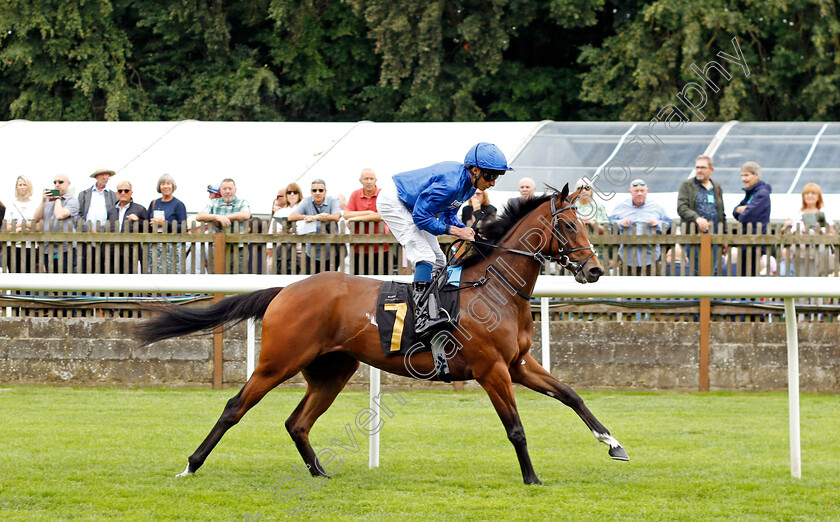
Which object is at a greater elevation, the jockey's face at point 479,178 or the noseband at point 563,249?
the jockey's face at point 479,178

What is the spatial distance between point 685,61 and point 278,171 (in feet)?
25.1

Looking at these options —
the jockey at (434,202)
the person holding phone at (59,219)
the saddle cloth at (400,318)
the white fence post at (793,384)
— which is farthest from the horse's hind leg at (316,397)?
the person holding phone at (59,219)

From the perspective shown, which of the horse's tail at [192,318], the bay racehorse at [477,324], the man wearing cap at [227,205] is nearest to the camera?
the bay racehorse at [477,324]

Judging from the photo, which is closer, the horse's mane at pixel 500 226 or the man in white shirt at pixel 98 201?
the horse's mane at pixel 500 226

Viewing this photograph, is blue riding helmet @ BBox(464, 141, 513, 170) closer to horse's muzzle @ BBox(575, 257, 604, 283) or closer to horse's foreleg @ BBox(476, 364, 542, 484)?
horse's muzzle @ BBox(575, 257, 604, 283)

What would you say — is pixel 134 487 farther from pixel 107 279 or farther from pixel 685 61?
pixel 685 61

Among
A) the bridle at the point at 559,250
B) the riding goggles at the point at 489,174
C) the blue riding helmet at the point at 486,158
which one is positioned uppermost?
the blue riding helmet at the point at 486,158

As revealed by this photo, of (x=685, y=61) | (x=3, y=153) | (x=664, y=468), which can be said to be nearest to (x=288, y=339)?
(x=664, y=468)

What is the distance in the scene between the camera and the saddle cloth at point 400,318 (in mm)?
6336

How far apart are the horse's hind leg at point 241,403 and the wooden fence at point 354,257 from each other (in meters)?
4.44

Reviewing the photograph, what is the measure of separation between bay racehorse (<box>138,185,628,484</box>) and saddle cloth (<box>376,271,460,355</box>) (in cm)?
4

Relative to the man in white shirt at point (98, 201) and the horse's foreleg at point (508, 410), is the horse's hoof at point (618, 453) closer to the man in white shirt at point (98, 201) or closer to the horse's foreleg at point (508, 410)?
the horse's foreleg at point (508, 410)

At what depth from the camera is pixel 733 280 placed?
6.33 metres

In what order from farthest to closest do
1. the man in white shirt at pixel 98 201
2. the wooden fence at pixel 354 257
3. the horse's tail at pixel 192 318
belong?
the man in white shirt at pixel 98 201
the wooden fence at pixel 354 257
the horse's tail at pixel 192 318
